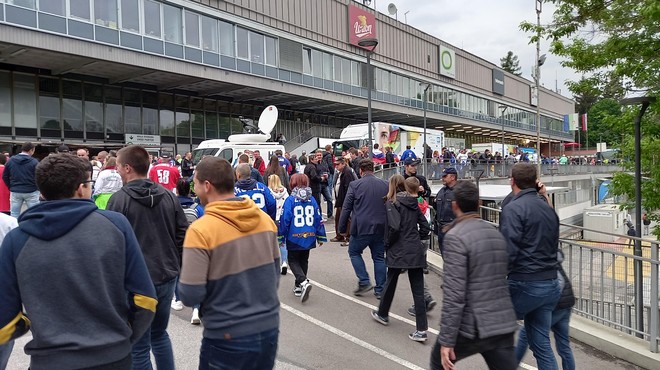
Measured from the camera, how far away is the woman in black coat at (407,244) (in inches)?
210

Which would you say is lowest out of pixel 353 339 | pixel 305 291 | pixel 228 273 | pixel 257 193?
pixel 353 339

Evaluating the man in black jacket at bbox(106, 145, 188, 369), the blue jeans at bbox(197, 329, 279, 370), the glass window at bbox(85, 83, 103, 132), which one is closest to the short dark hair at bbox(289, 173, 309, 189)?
the man in black jacket at bbox(106, 145, 188, 369)

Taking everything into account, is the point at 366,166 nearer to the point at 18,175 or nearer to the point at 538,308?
the point at 538,308

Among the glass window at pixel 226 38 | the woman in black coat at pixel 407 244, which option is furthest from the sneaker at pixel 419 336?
the glass window at pixel 226 38

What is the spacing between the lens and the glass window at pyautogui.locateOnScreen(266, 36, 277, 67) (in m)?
30.4

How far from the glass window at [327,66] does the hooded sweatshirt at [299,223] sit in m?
30.0

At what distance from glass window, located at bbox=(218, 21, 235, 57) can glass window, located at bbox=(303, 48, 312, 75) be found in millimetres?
6652

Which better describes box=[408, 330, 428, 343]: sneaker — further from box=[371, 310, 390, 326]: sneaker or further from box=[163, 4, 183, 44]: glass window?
Answer: box=[163, 4, 183, 44]: glass window

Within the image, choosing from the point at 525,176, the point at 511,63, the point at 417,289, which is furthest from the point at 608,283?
the point at 511,63

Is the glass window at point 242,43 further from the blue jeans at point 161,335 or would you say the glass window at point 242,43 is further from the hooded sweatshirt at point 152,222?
the blue jeans at point 161,335

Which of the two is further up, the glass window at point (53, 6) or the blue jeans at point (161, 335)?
the glass window at point (53, 6)

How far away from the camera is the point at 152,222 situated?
3.69 m

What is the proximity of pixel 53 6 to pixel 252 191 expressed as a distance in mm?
18151

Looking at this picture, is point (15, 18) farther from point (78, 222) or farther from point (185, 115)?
point (78, 222)
